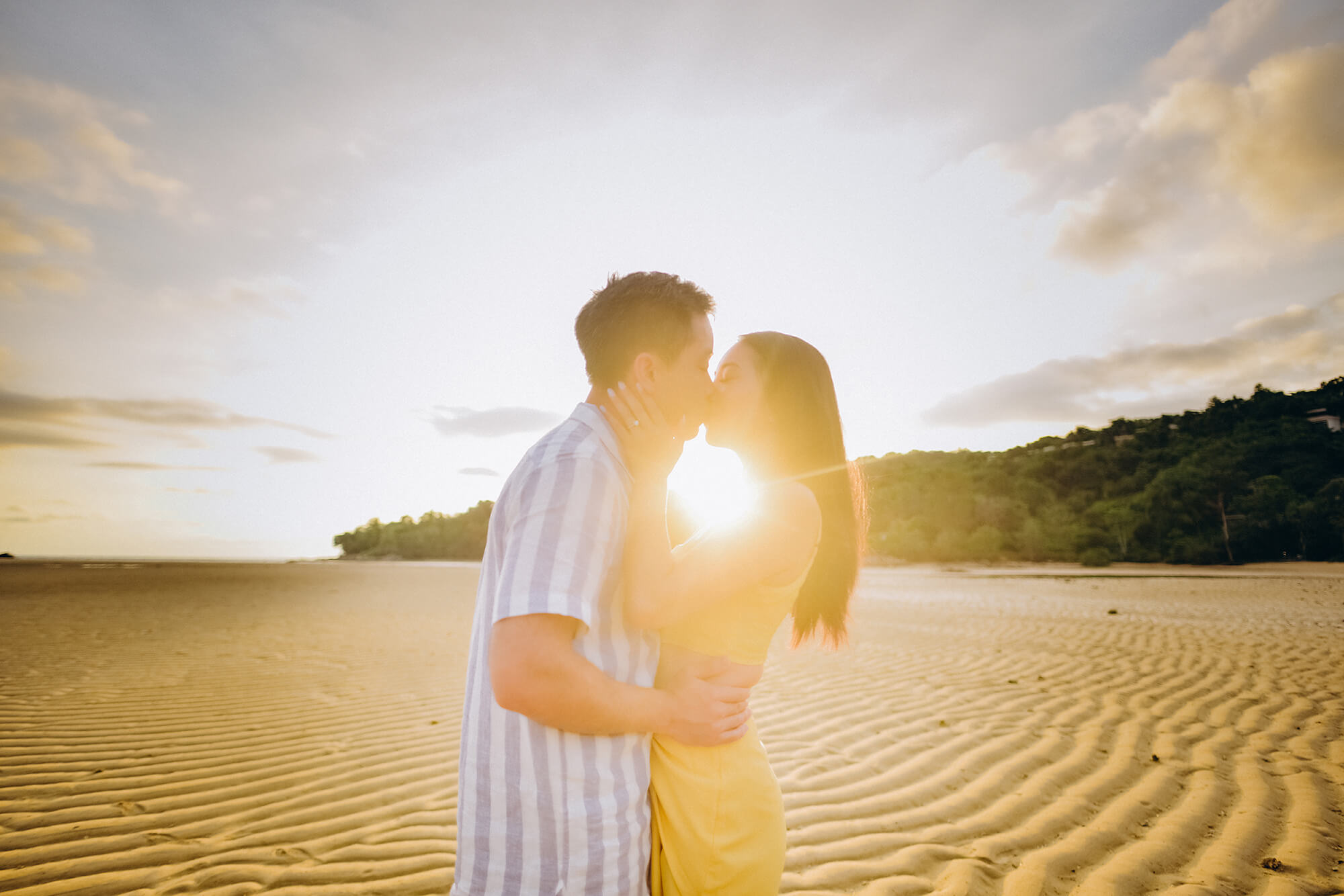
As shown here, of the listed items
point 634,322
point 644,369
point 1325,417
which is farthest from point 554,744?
point 1325,417

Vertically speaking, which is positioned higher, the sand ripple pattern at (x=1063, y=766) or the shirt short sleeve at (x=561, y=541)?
the shirt short sleeve at (x=561, y=541)

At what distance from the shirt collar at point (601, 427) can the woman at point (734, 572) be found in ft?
0.09

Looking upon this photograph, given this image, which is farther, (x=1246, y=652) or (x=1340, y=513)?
(x=1340, y=513)

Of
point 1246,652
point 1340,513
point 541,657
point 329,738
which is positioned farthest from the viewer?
point 1340,513

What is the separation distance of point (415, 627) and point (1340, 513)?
42.2 meters

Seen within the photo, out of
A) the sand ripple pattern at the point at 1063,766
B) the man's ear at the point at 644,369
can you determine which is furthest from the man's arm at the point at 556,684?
the sand ripple pattern at the point at 1063,766

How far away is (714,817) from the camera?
1.50m

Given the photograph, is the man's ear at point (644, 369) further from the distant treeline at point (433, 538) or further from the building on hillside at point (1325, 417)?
the distant treeline at point (433, 538)

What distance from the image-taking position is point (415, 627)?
12273mm

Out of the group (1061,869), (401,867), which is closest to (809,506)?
(1061,869)

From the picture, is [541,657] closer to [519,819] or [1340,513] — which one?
[519,819]

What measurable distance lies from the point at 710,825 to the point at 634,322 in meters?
1.29

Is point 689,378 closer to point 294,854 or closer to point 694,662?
point 694,662

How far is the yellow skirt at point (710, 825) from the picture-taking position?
1.48 meters
